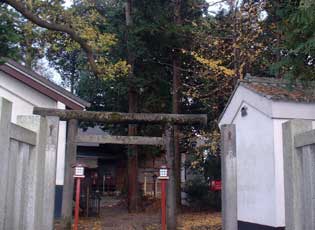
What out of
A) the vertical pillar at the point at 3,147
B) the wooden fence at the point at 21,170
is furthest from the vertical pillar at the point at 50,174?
the vertical pillar at the point at 3,147

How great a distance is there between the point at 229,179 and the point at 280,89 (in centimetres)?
374

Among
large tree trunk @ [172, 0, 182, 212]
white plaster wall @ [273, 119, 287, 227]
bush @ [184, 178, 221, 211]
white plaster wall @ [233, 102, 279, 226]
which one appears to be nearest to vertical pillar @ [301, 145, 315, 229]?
white plaster wall @ [273, 119, 287, 227]

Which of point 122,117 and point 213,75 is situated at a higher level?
point 213,75

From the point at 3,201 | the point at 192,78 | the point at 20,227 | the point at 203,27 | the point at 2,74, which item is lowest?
the point at 20,227

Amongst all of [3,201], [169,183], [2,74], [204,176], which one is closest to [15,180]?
[3,201]

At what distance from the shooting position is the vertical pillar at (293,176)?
17.9ft

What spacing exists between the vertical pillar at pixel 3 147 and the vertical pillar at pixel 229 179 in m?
5.69

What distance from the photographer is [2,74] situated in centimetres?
1627

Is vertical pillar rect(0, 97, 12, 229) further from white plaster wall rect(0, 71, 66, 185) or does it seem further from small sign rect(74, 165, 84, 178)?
white plaster wall rect(0, 71, 66, 185)

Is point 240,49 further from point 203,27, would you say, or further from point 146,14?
point 146,14

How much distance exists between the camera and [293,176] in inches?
216

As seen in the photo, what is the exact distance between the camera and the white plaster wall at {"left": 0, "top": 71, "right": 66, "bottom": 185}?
1628 cm

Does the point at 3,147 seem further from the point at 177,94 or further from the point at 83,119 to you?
the point at 177,94

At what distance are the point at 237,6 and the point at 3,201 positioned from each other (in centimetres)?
1576
